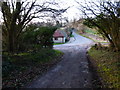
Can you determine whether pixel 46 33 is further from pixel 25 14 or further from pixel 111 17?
pixel 111 17

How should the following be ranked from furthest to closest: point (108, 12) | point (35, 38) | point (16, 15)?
point (35, 38) < point (108, 12) < point (16, 15)

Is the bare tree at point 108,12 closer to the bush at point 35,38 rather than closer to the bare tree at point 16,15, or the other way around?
A: the bare tree at point 16,15

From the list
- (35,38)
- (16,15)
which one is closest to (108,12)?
(16,15)

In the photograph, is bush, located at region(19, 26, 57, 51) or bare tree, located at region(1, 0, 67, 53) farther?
bush, located at region(19, 26, 57, 51)

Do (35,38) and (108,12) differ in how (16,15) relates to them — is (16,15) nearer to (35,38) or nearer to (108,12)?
(35,38)

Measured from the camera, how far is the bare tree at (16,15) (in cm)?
904

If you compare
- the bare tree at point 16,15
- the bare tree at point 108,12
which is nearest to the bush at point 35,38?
the bare tree at point 16,15

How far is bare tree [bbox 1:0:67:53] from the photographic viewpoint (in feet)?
29.7

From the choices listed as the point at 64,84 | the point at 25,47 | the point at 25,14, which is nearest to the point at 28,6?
the point at 25,14

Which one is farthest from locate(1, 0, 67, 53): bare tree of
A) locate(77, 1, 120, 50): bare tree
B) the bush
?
locate(77, 1, 120, 50): bare tree

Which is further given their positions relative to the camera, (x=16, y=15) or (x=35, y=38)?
(x=35, y=38)

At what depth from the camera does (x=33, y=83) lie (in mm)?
5297

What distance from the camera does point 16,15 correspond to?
884cm

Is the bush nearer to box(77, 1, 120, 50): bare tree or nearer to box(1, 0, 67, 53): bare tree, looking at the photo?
box(1, 0, 67, 53): bare tree
